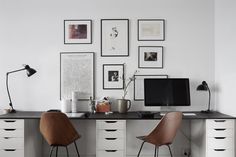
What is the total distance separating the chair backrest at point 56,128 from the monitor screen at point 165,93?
116 centimetres

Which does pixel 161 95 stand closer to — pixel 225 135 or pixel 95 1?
pixel 225 135

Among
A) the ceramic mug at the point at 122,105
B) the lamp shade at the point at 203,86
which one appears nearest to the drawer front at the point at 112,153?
the ceramic mug at the point at 122,105

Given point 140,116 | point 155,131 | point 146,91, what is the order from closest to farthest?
→ point 155,131 → point 140,116 → point 146,91

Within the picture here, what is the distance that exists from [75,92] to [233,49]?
2.16 meters

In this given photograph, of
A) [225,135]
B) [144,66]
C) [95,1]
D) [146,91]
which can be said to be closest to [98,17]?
[95,1]

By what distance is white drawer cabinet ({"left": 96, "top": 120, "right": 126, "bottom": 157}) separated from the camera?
3152 mm

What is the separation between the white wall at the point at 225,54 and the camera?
3180 millimetres

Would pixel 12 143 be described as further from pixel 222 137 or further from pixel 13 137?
pixel 222 137

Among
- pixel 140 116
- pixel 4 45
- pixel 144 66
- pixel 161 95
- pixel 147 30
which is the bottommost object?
pixel 140 116

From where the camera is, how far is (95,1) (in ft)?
12.2

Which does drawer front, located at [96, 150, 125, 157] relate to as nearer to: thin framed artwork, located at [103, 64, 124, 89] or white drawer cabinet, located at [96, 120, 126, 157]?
white drawer cabinet, located at [96, 120, 126, 157]

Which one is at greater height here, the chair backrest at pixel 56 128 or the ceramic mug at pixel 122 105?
the ceramic mug at pixel 122 105

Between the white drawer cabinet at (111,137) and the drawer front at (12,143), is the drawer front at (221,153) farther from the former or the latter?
the drawer front at (12,143)

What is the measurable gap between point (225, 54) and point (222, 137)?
1084 millimetres
